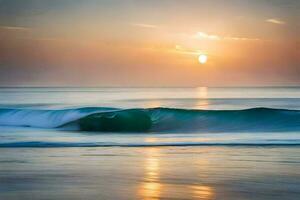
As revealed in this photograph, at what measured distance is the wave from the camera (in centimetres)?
2217

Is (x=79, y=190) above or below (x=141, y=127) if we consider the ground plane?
above

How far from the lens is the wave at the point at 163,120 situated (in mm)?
22172

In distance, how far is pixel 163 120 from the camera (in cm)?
2533

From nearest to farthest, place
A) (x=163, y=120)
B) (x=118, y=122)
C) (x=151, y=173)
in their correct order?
1. (x=151, y=173)
2. (x=118, y=122)
3. (x=163, y=120)

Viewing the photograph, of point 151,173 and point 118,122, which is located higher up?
point 151,173

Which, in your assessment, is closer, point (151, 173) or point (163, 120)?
point (151, 173)

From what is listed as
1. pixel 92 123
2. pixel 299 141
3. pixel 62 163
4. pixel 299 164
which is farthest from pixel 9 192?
pixel 92 123

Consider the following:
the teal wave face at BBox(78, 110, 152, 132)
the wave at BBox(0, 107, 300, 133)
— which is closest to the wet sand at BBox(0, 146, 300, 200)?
the wave at BBox(0, 107, 300, 133)

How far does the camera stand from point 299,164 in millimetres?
10062

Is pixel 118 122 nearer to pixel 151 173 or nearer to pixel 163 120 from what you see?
pixel 163 120

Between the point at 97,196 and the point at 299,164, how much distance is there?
3.98 m

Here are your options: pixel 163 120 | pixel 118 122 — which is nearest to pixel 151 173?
pixel 118 122

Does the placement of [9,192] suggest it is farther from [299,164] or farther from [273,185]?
[299,164]

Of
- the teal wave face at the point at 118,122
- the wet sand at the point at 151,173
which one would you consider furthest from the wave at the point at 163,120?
the wet sand at the point at 151,173
